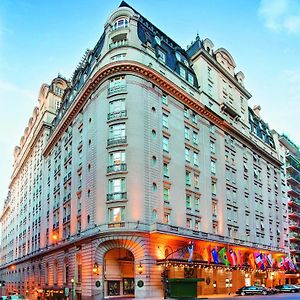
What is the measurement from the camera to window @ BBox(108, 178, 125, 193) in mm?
48281

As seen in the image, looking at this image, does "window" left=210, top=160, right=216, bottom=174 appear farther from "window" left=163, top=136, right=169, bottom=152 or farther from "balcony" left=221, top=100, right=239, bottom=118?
"window" left=163, top=136, right=169, bottom=152

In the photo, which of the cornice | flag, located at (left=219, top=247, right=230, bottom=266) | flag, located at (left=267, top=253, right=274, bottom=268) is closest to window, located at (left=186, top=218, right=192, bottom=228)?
flag, located at (left=219, top=247, right=230, bottom=266)

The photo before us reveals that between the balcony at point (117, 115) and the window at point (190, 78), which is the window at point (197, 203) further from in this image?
the window at point (190, 78)

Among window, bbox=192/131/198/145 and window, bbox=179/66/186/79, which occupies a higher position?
window, bbox=179/66/186/79

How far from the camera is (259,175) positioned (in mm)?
78312

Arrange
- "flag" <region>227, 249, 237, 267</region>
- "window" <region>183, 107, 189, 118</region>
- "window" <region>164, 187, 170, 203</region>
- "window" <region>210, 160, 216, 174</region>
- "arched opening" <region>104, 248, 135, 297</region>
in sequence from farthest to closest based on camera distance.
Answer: "window" <region>210, 160, 216, 174</region> < "window" <region>183, 107, 189, 118</region> < "flag" <region>227, 249, 237, 267</region> < "window" <region>164, 187, 170, 203</region> < "arched opening" <region>104, 248, 135, 297</region>

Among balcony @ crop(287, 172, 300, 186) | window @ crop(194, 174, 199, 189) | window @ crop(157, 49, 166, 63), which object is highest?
window @ crop(157, 49, 166, 63)

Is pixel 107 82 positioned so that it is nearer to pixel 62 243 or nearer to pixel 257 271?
pixel 62 243

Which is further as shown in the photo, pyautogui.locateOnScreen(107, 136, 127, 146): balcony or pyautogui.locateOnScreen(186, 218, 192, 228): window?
pyautogui.locateOnScreen(186, 218, 192, 228): window

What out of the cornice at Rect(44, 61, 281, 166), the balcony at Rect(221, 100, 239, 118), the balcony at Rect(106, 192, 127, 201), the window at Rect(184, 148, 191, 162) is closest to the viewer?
the balcony at Rect(106, 192, 127, 201)

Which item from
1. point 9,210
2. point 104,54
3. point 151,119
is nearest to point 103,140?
point 151,119

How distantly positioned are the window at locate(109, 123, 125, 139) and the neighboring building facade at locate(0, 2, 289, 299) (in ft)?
0.42

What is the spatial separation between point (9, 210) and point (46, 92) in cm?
5751

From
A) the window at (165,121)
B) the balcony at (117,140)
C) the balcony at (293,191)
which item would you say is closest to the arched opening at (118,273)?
the balcony at (117,140)
